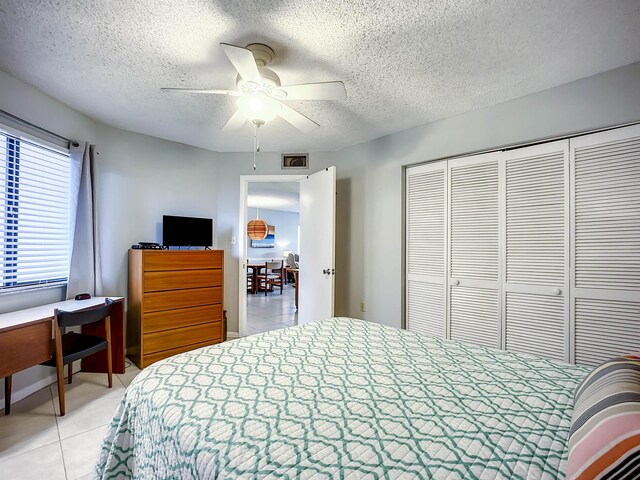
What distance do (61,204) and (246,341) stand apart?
238 centimetres

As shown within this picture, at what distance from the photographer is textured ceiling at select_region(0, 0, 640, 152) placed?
1.55m

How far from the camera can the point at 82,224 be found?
111 inches

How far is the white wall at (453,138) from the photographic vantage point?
207 centimetres

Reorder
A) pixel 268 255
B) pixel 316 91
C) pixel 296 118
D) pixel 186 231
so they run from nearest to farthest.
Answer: pixel 316 91, pixel 296 118, pixel 186 231, pixel 268 255

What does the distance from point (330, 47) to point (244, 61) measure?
22.9 inches

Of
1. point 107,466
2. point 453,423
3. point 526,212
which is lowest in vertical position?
point 107,466

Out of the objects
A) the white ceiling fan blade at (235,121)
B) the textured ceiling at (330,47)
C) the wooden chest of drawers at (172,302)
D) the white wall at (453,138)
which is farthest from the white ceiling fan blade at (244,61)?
the wooden chest of drawers at (172,302)

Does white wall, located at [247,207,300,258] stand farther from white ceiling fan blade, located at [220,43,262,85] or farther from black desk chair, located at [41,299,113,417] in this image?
white ceiling fan blade, located at [220,43,262,85]

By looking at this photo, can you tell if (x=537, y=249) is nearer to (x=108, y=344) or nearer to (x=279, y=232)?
(x=108, y=344)

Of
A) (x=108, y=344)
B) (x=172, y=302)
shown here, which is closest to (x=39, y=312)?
(x=108, y=344)

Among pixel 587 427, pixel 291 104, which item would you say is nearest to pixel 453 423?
pixel 587 427

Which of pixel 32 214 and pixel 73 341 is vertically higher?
pixel 32 214

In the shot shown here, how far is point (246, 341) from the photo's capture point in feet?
5.39

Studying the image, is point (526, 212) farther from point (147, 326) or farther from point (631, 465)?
point (147, 326)
